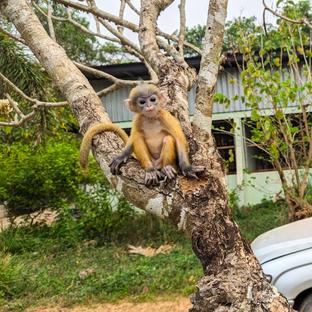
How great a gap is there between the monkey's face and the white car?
1.68 metres

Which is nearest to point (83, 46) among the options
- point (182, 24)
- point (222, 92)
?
point (222, 92)

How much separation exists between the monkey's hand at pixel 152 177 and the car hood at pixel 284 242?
7.44ft

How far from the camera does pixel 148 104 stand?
137 inches

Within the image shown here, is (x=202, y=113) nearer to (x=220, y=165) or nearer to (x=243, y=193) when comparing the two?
(x=220, y=165)

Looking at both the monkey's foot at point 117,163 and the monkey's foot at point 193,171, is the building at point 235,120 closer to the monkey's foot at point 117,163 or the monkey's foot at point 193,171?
the monkey's foot at point 117,163

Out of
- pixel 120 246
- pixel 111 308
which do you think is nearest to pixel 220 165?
pixel 111 308

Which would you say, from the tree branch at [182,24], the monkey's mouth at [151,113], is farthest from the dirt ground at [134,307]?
the monkey's mouth at [151,113]

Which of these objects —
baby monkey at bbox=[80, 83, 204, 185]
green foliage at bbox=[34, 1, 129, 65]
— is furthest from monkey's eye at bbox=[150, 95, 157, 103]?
green foliage at bbox=[34, 1, 129, 65]

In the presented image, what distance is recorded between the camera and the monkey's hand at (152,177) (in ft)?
7.85

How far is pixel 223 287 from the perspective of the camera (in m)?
2.28

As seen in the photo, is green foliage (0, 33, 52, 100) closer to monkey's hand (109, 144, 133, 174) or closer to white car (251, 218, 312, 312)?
white car (251, 218, 312, 312)

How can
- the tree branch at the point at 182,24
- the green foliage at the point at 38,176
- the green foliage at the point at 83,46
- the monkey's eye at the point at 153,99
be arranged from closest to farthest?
the monkey's eye at the point at 153,99, the tree branch at the point at 182,24, the green foliage at the point at 38,176, the green foliage at the point at 83,46

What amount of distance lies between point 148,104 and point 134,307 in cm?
427

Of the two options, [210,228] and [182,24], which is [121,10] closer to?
[182,24]
